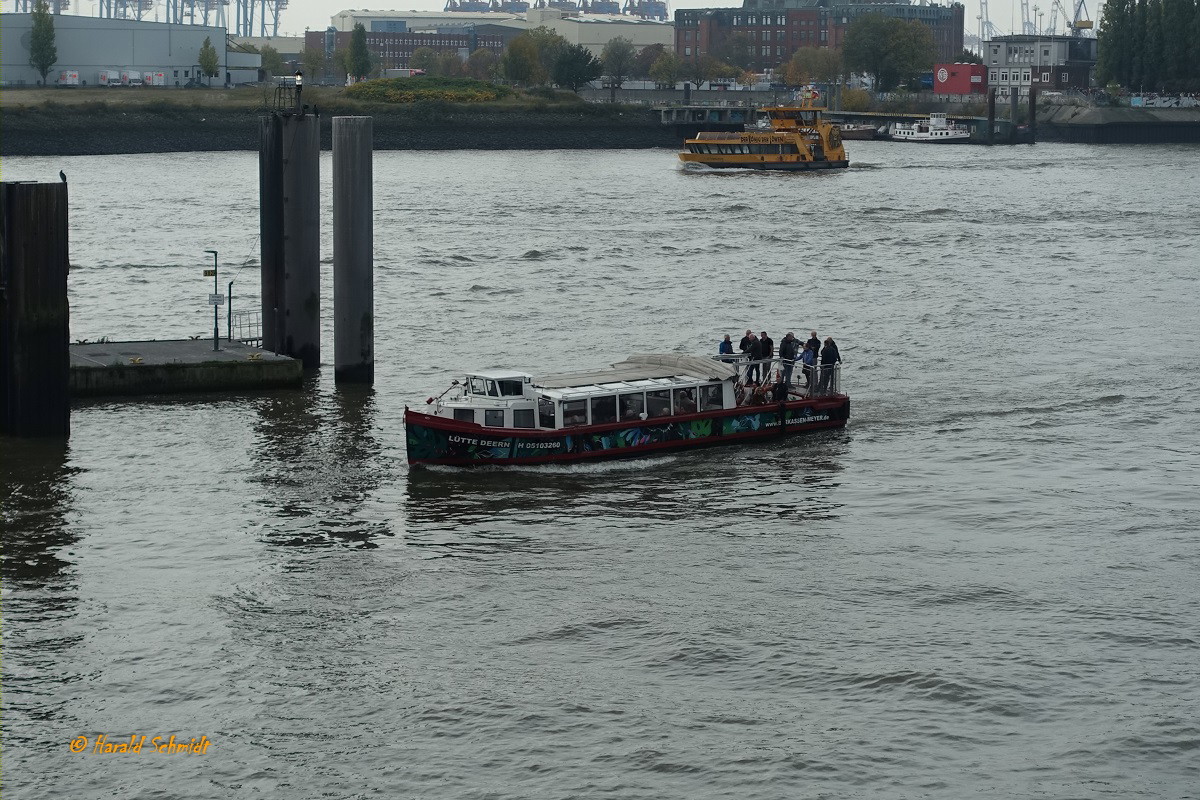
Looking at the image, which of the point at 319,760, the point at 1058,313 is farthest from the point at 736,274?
the point at 319,760

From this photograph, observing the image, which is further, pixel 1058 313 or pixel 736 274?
pixel 736 274

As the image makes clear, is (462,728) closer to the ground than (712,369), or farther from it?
closer to the ground

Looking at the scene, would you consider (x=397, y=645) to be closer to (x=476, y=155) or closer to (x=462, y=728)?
(x=462, y=728)

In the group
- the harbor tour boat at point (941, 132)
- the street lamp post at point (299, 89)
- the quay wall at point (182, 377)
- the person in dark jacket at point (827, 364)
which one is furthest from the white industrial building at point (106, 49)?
the person in dark jacket at point (827, 364)

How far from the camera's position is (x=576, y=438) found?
31984mm

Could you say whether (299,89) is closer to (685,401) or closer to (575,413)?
(575,413)

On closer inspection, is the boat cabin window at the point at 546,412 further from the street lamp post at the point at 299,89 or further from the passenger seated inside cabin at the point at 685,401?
the street lamp post at the point at 299,89

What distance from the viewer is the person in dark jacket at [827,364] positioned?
119ft

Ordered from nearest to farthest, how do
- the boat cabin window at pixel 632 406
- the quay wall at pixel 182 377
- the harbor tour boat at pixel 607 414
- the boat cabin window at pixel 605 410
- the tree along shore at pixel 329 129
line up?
the harbor tour boat at pixel 607 414 → the boat cabin window at pixel 605 410 → the boat cabin window at pixel 632 406 → the quay wall at pixel 182 377 → the tree along shore at pixel 329 129

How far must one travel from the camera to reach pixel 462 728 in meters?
20.1

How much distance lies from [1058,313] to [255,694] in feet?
134

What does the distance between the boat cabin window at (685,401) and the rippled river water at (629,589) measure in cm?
120

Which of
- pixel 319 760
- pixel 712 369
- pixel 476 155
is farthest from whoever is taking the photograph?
pixel 476 155

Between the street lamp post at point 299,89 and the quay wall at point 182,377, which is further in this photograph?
the street lamp post at point 299,89
